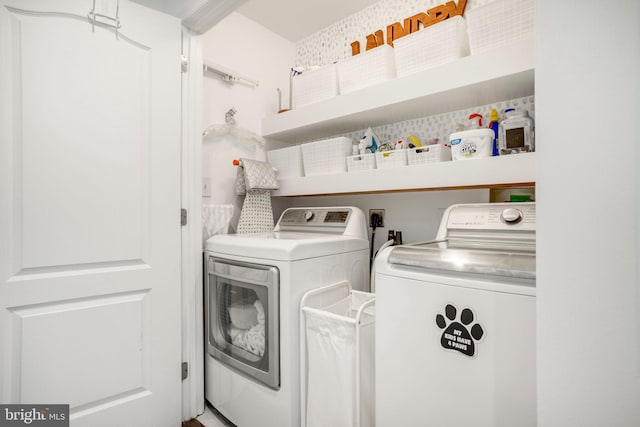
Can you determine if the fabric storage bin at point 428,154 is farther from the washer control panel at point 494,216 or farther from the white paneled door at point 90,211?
the white paneled door at point 90,211

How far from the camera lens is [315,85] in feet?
7.04

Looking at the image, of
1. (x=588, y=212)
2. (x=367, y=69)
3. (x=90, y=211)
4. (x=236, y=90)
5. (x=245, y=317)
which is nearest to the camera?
(x=588, y=212)

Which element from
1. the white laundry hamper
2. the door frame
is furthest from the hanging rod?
the white laundry hamper

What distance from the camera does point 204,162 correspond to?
2.11 metres

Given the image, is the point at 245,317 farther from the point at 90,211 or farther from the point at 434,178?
the point at 434,178

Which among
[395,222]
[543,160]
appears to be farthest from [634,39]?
[395,222]

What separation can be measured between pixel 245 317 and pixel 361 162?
3.59 ft

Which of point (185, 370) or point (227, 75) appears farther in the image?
point (227, 75)

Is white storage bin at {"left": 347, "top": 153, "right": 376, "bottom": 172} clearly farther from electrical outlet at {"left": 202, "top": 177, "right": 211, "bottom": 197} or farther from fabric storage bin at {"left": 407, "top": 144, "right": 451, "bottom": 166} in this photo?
electrical outlet at {"left": 202, "top": 177, "right": 211, "bottom": 197}

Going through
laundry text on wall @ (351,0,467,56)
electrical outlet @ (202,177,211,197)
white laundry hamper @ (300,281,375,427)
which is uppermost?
laundry text on wall @ (351,0,467,56)

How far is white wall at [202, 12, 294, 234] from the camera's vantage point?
7.02ft

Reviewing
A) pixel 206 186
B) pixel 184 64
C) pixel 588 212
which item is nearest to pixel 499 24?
pixel 588 212

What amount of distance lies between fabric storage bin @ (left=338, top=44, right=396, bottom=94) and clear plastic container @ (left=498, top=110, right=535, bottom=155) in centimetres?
69

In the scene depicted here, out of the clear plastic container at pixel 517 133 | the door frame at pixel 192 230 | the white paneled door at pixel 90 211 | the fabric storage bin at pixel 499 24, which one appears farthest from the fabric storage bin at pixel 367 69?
the white paneled door at pixel 90 211
